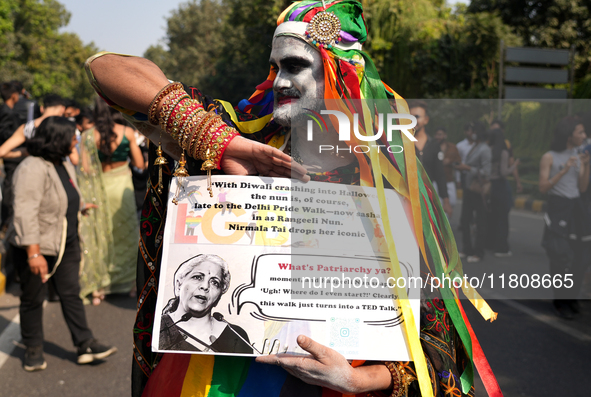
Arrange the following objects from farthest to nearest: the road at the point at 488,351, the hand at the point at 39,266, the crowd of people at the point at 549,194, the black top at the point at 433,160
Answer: the black top at the point at 433,160 < the crowd of people at the point at 549,194 < the hand at the point at 39,266 < the road at the point at 488,351

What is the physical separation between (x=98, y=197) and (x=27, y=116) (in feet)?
8.46

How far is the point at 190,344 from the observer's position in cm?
109

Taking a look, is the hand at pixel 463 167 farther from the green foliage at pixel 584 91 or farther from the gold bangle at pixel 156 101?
the green foliage at pixel 584 91

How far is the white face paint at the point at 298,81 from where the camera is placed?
52.1 inches

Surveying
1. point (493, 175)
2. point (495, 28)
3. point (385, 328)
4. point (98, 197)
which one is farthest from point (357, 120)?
point (495, 28)

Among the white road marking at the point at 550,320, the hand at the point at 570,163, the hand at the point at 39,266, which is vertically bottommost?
the white road marking at the point at 550,320

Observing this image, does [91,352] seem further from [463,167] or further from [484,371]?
[463,167]

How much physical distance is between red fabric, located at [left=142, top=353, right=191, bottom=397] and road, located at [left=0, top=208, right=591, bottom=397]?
90.7 inches

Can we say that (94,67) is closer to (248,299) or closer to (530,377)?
(248,299)

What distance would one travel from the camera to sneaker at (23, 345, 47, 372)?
363 cm

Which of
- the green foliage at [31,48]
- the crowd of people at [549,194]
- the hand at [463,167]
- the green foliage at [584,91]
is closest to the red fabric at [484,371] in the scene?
the crowd of people at [549,194]

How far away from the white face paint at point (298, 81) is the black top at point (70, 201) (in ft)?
10.2

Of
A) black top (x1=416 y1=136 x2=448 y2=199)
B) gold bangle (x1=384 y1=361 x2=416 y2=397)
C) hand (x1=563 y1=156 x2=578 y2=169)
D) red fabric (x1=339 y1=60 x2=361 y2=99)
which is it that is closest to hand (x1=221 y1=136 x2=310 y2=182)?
red fabric (x1=339 y1=60 x2=361 y2=99)

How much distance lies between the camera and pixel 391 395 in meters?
1.17
